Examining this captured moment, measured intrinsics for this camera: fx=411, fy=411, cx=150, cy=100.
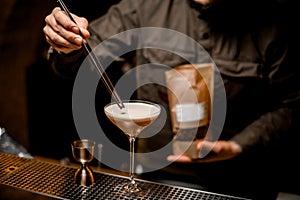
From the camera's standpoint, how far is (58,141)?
3996 mm

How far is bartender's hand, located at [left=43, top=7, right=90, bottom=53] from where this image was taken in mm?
1431

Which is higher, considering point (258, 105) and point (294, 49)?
point (294, 49)

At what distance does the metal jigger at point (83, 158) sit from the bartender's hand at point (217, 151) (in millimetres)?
716

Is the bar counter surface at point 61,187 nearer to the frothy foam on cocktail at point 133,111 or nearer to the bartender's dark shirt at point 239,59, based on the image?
the frothy foam on cocktail at point 133,111

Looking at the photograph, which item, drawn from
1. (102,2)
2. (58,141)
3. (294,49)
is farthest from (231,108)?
(58,141)

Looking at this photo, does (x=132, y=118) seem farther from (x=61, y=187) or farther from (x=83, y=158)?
(x=61, y=187)

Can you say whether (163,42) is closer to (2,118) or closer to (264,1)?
(264,1)

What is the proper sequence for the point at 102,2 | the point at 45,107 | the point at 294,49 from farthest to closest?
the point at 45,107 → the point at 102,2 → the point at 294,49

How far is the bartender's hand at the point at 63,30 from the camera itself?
143 cm

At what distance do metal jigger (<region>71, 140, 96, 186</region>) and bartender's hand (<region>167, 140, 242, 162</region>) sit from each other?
72 cm

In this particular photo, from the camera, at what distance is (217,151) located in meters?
2.28

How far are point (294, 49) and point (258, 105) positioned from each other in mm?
423

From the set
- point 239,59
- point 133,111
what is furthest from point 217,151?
point 133,111

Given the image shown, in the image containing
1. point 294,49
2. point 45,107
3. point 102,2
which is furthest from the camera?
point 45,107
